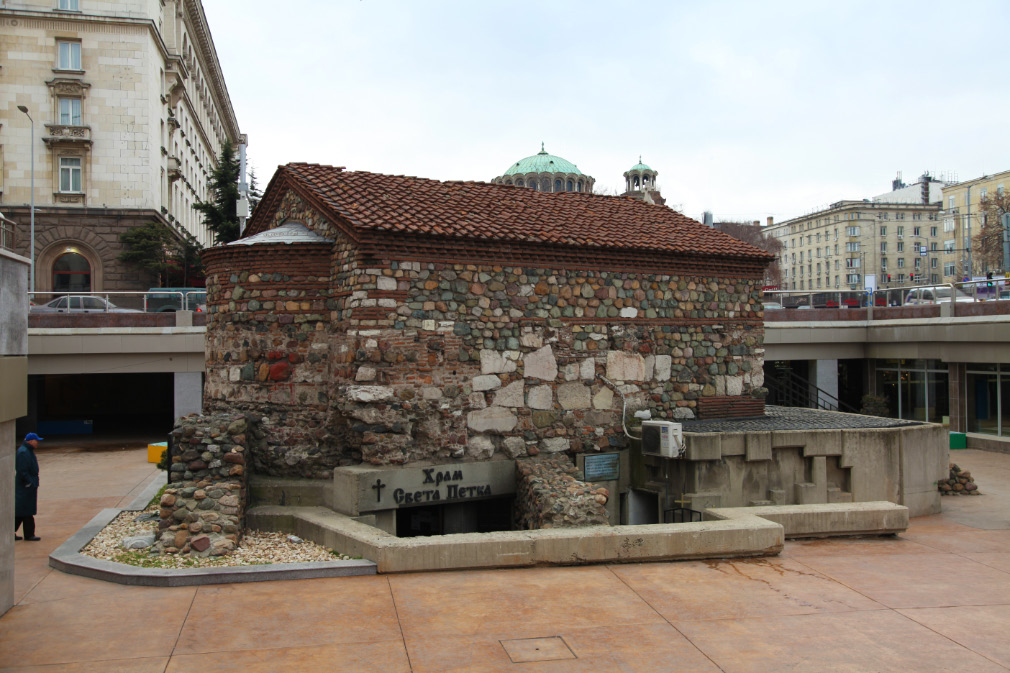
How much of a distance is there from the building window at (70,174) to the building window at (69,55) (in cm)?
416

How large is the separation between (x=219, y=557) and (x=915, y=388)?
24.8 m

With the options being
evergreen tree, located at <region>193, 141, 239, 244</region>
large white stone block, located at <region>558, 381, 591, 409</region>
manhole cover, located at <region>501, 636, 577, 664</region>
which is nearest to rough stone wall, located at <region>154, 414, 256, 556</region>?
manhole cover, located at <region>501, 636, 577, 664</region>

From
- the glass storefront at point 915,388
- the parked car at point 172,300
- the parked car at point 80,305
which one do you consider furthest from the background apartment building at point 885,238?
the parked car at point 80,305

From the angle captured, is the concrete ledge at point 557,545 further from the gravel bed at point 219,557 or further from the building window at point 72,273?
the building window at point 72,273

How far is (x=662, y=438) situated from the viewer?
42.9 ft

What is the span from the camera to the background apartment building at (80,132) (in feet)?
115

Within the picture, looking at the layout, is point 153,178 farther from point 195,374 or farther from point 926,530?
point 926,530

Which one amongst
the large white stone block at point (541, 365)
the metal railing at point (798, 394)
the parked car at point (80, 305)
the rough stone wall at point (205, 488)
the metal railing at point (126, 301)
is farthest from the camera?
the metal railing at point (798, 394)

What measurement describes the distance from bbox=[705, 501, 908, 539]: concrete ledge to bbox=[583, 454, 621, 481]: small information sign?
99.2 inches

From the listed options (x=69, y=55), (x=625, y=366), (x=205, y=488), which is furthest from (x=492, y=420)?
(x=69, y=55)

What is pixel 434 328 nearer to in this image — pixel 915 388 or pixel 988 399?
pixel 988 399

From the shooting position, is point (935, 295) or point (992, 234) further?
point (992, 234)

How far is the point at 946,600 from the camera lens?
28.5ft

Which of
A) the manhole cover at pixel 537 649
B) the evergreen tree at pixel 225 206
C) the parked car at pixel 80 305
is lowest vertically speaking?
the manhole cover at pixel 537 649
